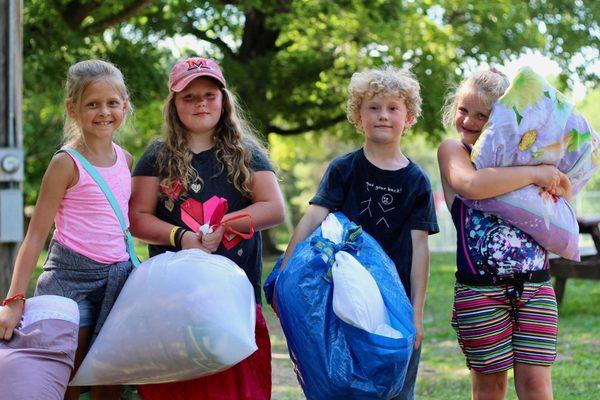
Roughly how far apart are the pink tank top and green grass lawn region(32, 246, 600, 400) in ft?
7.39

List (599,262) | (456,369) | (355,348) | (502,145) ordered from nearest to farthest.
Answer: (355,348) < (502,145) < (456,369) < (599,262)

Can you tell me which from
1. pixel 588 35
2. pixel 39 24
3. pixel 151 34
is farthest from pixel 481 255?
pixel 588 35

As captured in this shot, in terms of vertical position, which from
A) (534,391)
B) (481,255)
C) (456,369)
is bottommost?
(456,369)

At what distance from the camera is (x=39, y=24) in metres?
11.6

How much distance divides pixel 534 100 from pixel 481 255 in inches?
23.2

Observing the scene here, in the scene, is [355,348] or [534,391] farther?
[534,391]

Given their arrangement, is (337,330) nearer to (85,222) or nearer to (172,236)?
(172,236)

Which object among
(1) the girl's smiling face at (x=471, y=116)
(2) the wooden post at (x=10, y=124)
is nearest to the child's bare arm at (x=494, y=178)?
(1) the girl's smiling face at (x=471, y=116)

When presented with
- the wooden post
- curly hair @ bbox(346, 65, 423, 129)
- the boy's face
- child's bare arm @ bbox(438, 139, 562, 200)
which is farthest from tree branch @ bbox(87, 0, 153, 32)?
child's bare arm @ bbox(438, 139, 562, 200)

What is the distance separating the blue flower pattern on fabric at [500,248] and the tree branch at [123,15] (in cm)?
766

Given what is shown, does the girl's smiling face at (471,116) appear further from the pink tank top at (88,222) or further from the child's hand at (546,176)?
the pink tank top at (88,222)

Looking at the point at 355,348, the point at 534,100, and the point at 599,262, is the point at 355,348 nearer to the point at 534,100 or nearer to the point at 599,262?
the point at 534,100

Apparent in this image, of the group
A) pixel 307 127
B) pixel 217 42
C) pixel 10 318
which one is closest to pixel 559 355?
pixel 10 318

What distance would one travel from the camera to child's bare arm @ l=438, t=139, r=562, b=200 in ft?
10.1
